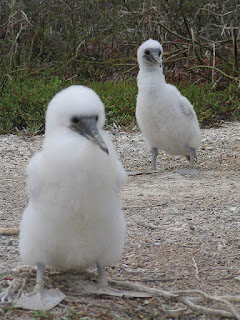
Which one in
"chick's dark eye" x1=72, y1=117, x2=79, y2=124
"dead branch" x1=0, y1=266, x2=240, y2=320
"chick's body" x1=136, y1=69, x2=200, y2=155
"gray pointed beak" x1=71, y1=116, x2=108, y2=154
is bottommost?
"dead branch" x1=0, y1=266, x2=240, y2=320

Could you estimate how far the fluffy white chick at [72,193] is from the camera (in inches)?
116

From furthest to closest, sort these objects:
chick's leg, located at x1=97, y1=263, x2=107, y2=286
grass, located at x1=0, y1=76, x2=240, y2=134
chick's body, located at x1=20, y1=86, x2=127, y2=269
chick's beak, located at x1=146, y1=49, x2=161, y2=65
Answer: grass, located at x1=0, y1=76, x2=240, y2=134 < chick's beak, located at x1=146, y1=49, x2=161, y2=65 < chick's leg, located at x1=97, y1=263, x2=107, y2=286 < chick's body, located at x1=20, y1=86, x2=127, y2=269

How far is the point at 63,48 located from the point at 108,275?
8777 mm

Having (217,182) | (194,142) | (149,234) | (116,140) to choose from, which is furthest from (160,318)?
(116,140)

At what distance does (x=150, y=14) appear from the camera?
10.9m

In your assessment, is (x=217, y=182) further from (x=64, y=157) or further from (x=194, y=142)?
(x=64, y=157)

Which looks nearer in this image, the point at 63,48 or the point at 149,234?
the point at 149,234

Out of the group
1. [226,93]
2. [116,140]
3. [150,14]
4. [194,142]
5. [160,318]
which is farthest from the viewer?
[150,14]

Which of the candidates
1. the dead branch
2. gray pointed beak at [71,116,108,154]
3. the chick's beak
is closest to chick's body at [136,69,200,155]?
the chick's beak

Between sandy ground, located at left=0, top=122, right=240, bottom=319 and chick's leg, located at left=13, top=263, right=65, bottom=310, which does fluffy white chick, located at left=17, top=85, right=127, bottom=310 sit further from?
sandy ground, located at left=0, top=122, right=240, bottom=319

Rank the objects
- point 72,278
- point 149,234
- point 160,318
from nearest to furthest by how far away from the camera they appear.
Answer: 1. point 160,318
2. point 72,278
3. point 149,234

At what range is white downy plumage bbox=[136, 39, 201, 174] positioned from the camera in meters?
6.70

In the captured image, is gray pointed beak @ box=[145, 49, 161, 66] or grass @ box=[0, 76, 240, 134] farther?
grass @ box=[0, 76, 240, 134]

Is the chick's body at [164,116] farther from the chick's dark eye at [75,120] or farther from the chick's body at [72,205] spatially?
the chick's dark eye at [75,120]
